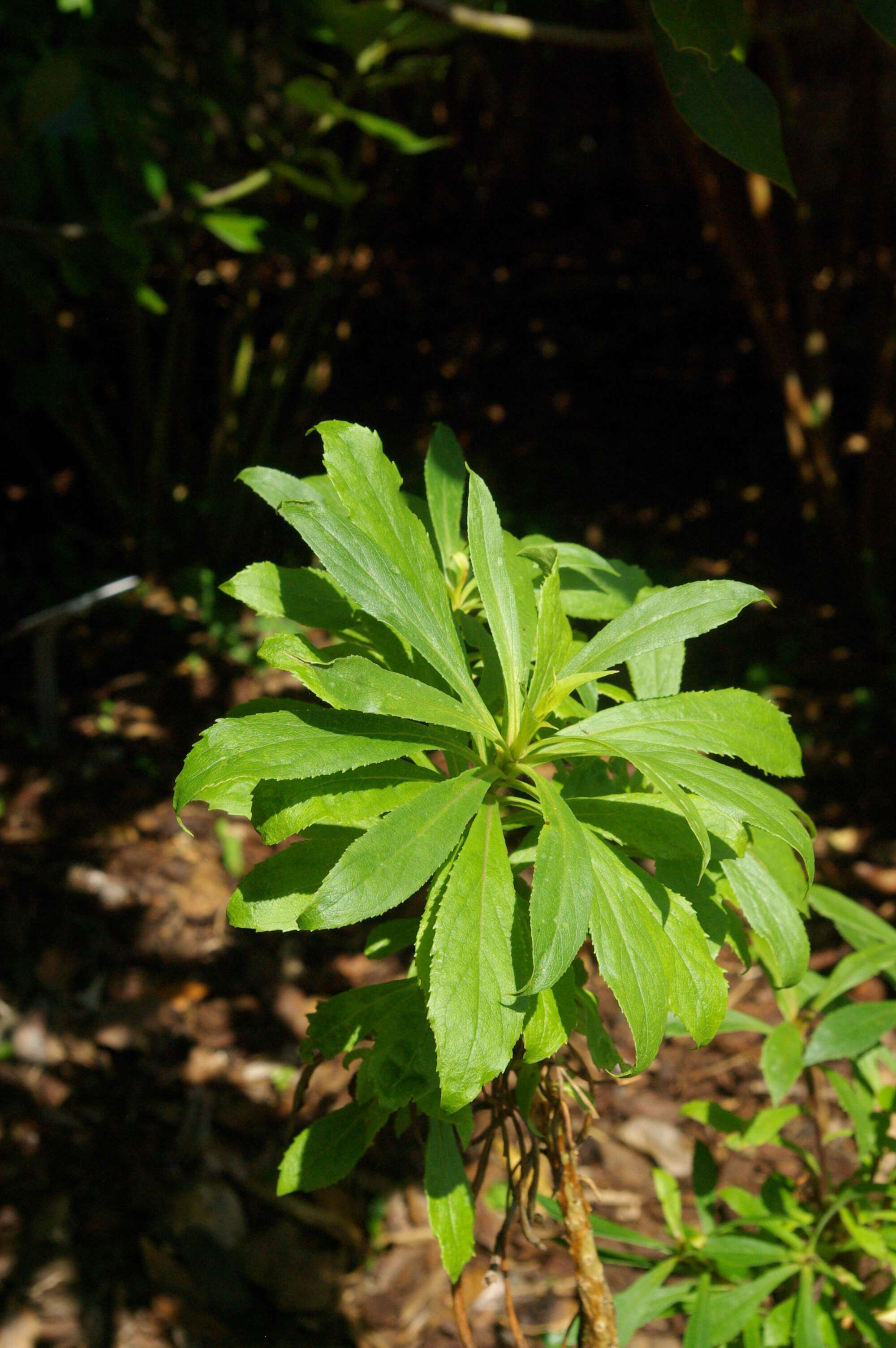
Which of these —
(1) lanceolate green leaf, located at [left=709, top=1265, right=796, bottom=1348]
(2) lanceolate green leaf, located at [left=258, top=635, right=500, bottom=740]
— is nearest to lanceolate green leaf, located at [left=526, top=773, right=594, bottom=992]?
(2) lanceolate green leaf, located at [left=258, top=635, right=500, bottom=740]

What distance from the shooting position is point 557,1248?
6.77ft

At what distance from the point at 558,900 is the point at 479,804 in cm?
12

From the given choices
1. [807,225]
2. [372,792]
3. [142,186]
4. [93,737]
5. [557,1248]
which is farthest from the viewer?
[807,225]

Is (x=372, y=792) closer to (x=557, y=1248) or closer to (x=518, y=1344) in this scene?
(x=518, y=1344)

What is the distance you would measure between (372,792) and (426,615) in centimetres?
15

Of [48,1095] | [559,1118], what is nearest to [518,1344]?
[559,1118]

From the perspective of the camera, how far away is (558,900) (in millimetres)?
693

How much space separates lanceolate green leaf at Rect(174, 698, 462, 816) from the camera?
701 millimetres

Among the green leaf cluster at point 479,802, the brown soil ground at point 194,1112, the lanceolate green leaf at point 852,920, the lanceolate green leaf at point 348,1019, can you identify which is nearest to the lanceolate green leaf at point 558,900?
the green leaf cluster at point 479,802

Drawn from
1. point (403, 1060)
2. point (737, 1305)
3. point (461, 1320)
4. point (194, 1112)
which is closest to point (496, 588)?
point (403, 1060)

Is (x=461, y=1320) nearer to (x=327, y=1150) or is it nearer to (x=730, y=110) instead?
(x=327, y=1150)

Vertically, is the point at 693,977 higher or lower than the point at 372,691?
lower

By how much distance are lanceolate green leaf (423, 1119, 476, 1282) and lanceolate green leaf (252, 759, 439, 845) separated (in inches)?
15.8

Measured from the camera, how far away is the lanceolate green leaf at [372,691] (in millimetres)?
721
